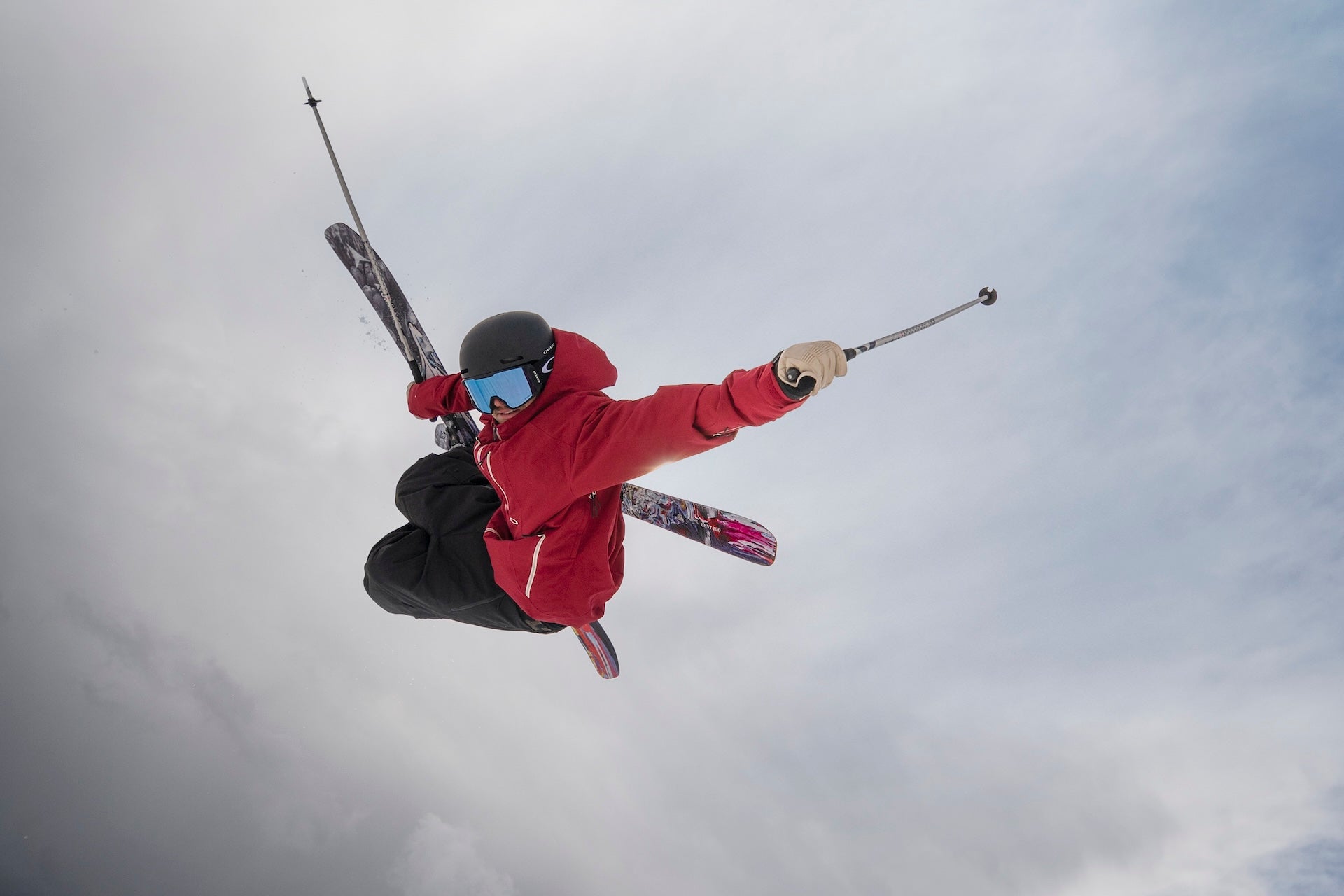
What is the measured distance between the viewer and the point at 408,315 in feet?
23.4

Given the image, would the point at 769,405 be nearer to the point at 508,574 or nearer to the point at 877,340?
the point at 877,340

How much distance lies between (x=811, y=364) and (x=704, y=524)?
2898mm

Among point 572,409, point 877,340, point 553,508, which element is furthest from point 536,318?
point 877,340

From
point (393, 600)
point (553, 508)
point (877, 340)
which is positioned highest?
point (877, 340)

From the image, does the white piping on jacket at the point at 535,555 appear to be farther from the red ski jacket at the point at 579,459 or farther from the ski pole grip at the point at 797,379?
the ski pole grip at the point at 797,379

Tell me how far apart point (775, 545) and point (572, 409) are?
231 cm

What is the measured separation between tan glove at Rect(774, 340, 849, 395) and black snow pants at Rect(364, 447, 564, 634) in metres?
2.96

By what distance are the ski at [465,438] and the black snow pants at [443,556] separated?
2.30 feet

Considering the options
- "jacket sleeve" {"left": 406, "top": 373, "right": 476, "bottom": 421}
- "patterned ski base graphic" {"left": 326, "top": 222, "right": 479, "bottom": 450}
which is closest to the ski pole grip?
"jacket sleeve" {"left": 406, "top": 373, "right": 476, "bottom": 421}

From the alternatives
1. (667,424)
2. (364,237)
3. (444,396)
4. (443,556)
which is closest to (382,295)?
(364,237)

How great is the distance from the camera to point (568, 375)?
→ 4.49 m

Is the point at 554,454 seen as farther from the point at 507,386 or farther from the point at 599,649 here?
the point at 599,649

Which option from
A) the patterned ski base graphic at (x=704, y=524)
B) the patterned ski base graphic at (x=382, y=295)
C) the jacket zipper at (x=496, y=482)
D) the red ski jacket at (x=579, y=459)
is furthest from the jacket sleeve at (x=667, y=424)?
the patterned ski base graphic at (x=382, y=295)

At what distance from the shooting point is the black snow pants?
5184 mm
